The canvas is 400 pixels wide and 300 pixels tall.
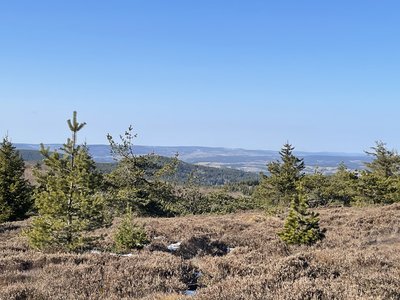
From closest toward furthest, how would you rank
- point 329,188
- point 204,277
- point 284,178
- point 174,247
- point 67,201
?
point 204,277 → point 67,201 → point 174,247 → point 284,178 → point 329,188

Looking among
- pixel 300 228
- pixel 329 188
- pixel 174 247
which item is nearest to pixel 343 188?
pixel 329 188

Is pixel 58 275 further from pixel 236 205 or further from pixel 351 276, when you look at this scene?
pixel 236 205

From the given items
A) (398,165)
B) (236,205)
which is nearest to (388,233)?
(398,165)

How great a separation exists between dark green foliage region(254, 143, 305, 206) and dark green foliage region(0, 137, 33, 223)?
69.9 ft

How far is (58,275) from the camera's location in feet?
24.7

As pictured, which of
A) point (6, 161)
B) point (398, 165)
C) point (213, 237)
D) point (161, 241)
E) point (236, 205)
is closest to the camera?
point (161, 241)

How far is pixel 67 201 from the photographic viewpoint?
39.3ft

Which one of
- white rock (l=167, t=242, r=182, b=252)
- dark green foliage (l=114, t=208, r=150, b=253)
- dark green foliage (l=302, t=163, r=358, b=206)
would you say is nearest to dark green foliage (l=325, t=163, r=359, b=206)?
dark green foliage (l=302, t=163, r=358, b=206)

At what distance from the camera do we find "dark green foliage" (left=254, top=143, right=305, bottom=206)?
3694 centimetres

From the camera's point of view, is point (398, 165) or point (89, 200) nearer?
point (89, 200)

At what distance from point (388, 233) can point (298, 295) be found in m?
14.2

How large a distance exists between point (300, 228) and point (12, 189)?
22.8m

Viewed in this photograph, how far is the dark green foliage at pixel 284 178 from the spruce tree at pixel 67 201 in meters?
26.8

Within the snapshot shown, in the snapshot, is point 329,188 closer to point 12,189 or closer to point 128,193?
point 128,193
